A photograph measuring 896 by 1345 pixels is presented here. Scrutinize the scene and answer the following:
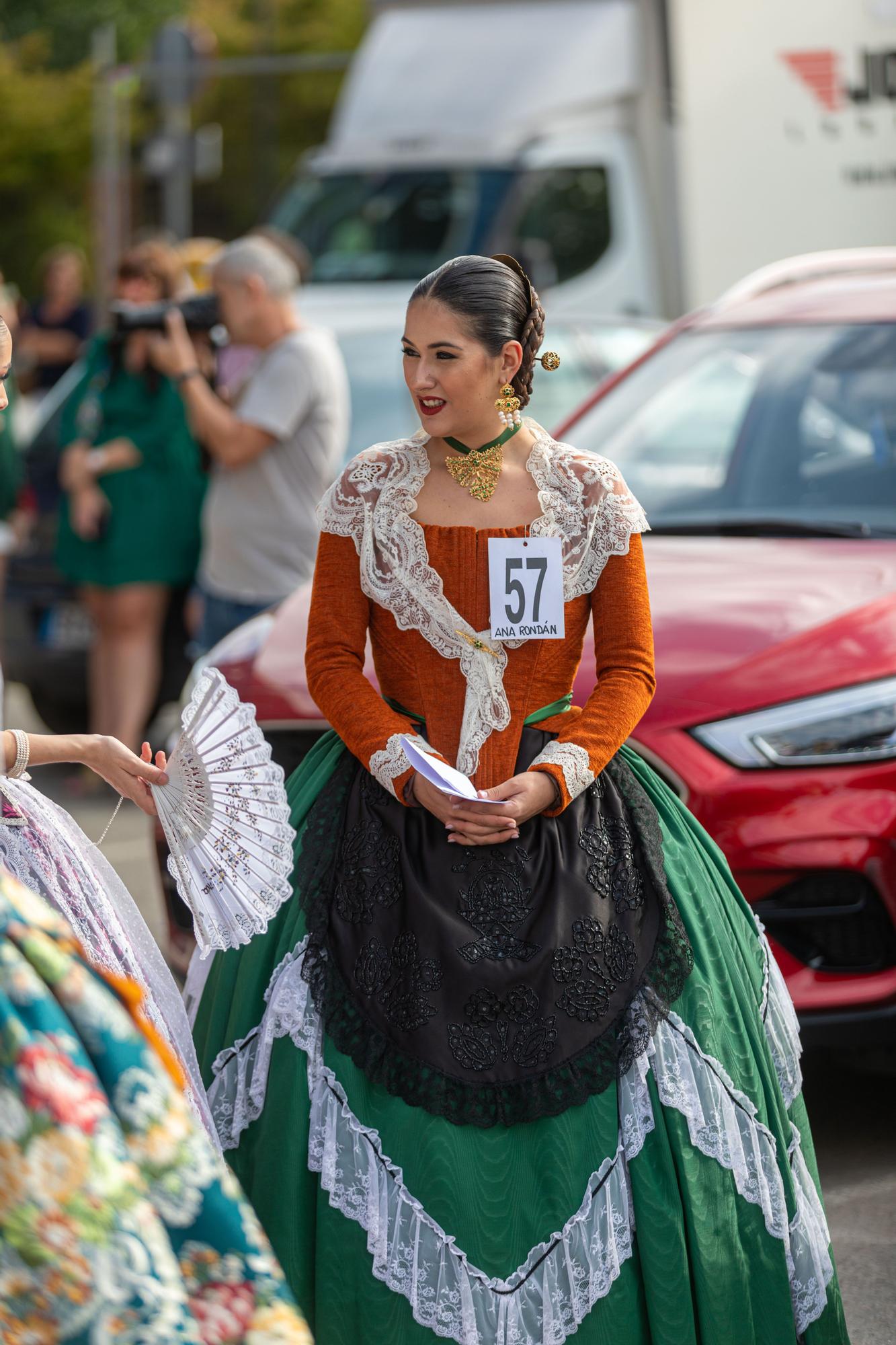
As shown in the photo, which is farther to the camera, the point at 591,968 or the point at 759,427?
the point at 759,427

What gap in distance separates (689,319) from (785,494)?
0.84 metres

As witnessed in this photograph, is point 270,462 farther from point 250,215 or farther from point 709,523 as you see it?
point 250,215

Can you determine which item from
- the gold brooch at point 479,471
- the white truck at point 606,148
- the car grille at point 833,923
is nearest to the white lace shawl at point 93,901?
the gold brooch at point 479,471

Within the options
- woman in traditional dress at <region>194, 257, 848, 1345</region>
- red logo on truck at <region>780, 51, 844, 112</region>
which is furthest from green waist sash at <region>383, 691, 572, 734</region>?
red logo on truck at <region>780, 51, 844, 112</region>

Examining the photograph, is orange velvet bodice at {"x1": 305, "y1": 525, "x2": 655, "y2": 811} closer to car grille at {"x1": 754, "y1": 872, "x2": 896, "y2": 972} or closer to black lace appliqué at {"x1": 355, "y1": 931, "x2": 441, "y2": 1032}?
black lace appliqué at {"x1": 355, "y1": 931, "x2": 441, "y2": 1032}

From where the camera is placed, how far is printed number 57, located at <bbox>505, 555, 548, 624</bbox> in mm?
2967

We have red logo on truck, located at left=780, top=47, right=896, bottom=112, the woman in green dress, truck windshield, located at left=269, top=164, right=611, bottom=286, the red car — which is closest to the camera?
the red car

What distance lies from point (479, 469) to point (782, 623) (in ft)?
4.35

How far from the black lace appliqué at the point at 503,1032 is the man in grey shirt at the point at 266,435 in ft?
11.0

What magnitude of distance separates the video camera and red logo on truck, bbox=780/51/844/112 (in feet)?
12.4

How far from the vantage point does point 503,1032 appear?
286cm

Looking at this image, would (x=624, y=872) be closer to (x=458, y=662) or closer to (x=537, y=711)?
(x=537, y=711)

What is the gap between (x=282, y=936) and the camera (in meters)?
3.06

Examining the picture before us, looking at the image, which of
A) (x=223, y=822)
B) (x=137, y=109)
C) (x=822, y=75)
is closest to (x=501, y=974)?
(x=223, y=822)
